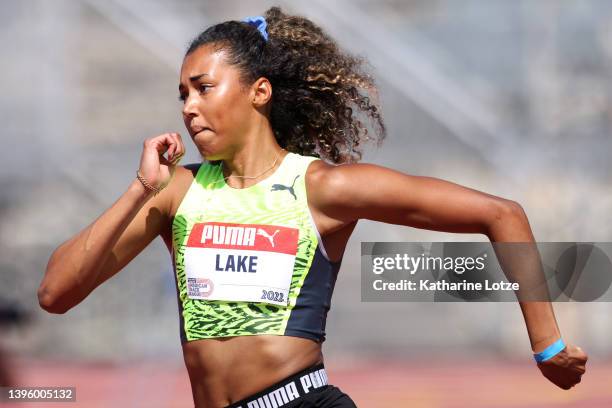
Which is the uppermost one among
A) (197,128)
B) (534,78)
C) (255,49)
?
(534,78)

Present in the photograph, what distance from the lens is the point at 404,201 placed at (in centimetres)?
300

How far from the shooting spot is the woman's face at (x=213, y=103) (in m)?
3.12

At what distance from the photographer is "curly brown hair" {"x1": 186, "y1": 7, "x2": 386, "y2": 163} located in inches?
135

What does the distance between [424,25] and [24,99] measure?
346cm

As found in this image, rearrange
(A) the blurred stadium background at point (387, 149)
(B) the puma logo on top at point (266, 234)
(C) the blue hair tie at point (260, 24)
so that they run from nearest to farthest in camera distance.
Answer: (B) the puma logo on top at point (266, 234), (C) the blue hair tie at point (260, 24), (A) the blurred stadium background at point (387, 149)

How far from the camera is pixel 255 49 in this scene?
333 cm

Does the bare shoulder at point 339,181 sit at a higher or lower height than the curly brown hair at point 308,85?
lower

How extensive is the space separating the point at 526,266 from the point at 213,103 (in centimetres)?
102

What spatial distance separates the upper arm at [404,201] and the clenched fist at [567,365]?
398 mm

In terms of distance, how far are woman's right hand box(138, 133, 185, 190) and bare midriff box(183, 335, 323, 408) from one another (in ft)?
1.58

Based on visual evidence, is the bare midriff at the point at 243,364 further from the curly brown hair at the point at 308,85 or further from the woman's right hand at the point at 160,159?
the curly brown hair at the point at 308,85

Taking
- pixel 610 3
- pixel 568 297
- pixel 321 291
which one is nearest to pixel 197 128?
pixel 321 291

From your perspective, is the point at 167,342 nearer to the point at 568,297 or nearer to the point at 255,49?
the point at 568,297

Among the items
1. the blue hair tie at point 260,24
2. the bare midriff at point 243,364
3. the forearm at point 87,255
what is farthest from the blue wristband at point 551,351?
the blue hair tie at point 260,24
